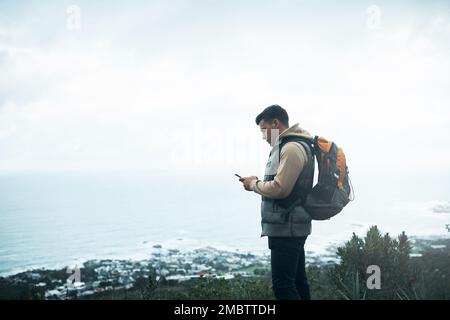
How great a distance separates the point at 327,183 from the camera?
3.05m

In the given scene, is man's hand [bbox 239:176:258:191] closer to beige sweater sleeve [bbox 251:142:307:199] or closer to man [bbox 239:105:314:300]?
man [bbox 239:105:314:300]

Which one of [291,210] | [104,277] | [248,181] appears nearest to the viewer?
[291,210]

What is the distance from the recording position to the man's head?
323cm

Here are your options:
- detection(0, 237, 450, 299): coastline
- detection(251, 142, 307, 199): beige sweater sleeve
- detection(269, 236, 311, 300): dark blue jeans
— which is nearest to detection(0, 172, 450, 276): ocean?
detection(0, 237, 450, 299): coastline

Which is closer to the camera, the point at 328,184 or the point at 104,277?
the point at 328,184

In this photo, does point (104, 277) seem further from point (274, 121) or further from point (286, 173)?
point (286, 173)

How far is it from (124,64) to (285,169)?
16260 centimetres

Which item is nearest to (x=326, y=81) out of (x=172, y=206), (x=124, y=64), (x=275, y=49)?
(x=275, y=49)

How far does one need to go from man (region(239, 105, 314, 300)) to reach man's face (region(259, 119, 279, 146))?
6 cm

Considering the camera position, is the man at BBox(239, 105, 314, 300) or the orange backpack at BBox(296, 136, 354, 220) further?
the orange backpack at BBox(296, 136, 354, 220)

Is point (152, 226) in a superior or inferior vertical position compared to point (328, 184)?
inferior

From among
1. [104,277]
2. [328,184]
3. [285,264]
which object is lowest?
[104,277]

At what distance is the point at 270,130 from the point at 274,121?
0.08 meters

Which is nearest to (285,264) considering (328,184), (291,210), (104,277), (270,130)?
(291,210)
